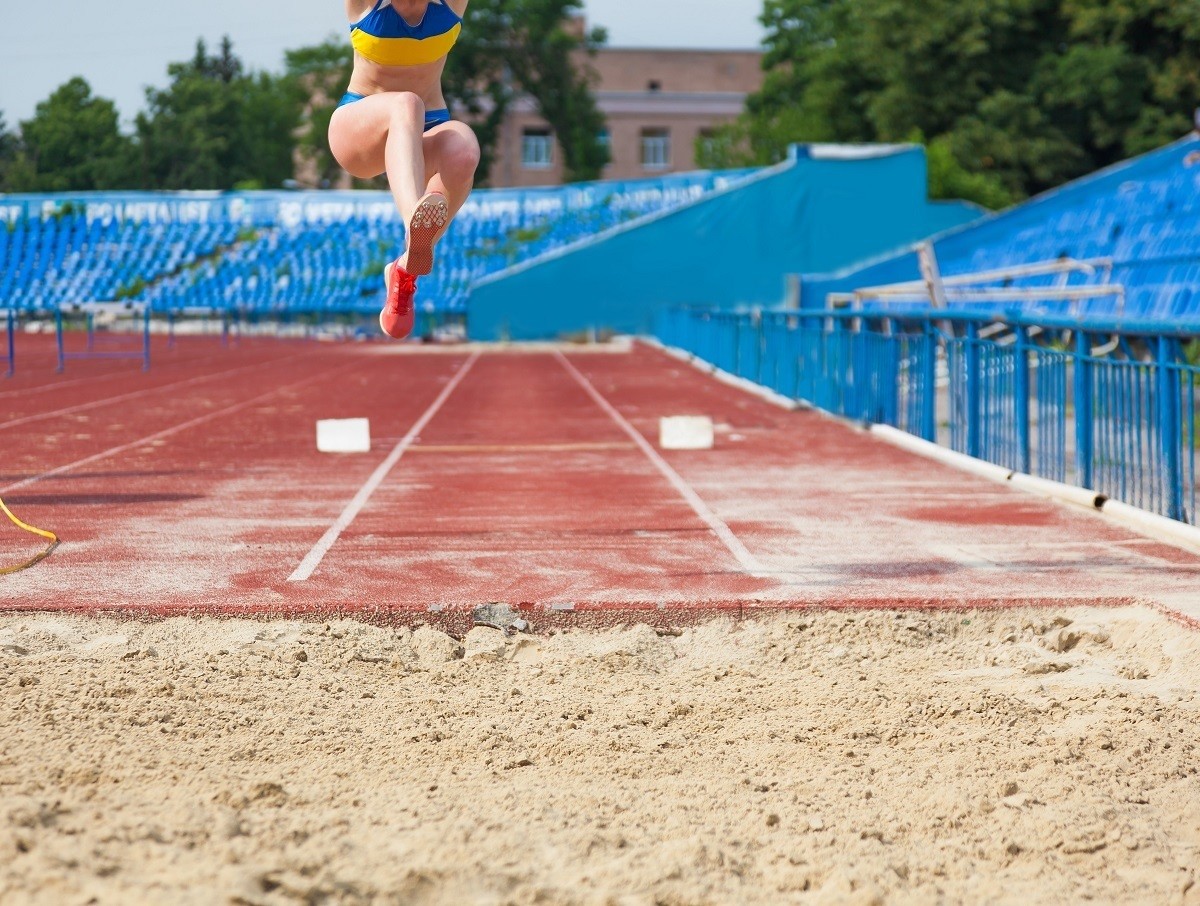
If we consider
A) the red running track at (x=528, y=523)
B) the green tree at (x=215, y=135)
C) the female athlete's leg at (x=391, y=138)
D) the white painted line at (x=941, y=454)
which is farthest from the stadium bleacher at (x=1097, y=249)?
the green tree at (x=215, y=135)

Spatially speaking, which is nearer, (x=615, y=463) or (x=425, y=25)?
(x=425, y=25)

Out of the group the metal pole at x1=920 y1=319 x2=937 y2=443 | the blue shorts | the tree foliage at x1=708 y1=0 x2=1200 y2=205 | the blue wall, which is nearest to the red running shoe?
the blue shorts

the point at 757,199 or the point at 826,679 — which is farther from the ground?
the point at 757,199

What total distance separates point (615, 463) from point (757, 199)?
34.4 m

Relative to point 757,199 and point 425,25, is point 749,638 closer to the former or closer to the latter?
point 425,25

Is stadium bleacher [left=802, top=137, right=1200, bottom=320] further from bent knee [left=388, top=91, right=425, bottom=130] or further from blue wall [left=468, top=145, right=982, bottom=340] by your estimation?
bent knee [left=388, top=91, right=425, bottom=130]

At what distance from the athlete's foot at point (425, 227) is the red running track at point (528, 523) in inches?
61.7

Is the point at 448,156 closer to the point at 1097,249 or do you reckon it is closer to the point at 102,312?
the point at 102,312

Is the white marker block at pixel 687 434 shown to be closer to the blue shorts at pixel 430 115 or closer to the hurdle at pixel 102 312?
the blue shorts at pixel 430 115

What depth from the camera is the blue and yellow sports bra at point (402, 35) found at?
583 centimetres

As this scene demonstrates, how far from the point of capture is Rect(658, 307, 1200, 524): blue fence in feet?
29.2

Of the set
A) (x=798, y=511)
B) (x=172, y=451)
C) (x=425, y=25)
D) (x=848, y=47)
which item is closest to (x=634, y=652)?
(x=425, y=25)

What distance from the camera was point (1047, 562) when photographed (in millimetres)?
7977

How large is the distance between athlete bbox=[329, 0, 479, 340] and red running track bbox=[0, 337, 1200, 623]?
1.75 meters
